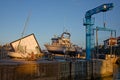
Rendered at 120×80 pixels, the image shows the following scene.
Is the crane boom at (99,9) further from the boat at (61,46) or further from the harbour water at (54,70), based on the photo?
the boat at (61,46)

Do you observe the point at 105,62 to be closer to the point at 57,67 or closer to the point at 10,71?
the point at 57,67

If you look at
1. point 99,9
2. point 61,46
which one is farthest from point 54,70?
point 61,46

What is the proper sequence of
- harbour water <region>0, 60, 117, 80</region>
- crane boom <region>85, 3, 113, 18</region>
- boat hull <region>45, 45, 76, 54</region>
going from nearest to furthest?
harbour water <region>0, 60, 117, 80</region> < crane boom <region>85, 3, 113, 18</region> < boat hull <region>45, 45, 76, 54</region>

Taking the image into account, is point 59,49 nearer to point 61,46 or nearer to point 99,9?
point 61,46

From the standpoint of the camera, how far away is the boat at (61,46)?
2343 inches

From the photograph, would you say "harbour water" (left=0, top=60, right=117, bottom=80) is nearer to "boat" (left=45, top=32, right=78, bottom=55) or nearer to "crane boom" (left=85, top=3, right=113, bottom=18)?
"crane boom" (left=85, top=3, right=113, bottom=18)

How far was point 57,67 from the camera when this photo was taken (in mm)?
29844

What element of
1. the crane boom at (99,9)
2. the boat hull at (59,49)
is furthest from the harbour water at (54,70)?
the boat hull at (59,49)

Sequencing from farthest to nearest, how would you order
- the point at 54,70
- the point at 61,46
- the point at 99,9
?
the point at 61,46 < the point at 99,9 < the point at 54,70

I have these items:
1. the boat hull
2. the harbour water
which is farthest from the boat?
the harbour water

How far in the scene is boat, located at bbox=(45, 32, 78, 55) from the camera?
5950 cm

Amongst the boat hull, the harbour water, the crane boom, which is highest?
the crane boom

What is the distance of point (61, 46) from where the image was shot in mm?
59938

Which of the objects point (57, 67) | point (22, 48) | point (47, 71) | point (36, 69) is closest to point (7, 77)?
point (36, 69)
